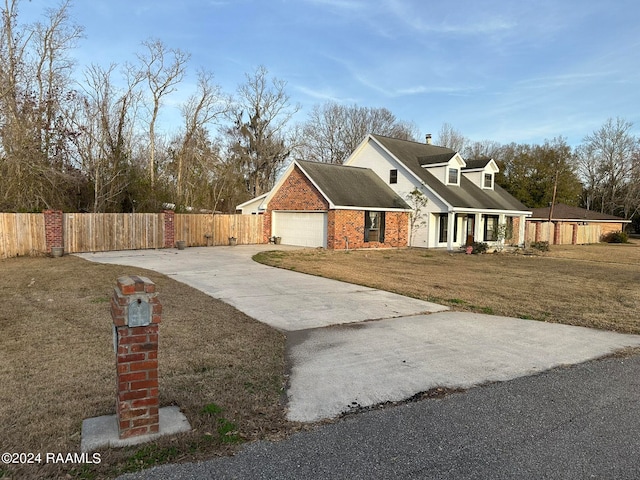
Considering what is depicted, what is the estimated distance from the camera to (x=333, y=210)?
2070cm

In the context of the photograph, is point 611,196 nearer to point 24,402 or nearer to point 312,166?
point 312,166

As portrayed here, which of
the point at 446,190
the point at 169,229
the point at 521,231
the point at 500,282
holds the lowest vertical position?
the point at 500,282

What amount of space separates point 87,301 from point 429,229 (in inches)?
732

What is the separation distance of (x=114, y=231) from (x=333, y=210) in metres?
9.95

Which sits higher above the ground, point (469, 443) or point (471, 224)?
point (471, 224)

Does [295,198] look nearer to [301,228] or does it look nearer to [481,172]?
[301,228]

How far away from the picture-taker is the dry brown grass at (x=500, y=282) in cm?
833

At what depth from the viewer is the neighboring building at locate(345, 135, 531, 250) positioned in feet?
75.6

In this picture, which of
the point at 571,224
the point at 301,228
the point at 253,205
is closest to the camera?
the point at 301,228

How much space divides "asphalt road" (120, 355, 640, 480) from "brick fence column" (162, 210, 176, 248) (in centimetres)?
1841

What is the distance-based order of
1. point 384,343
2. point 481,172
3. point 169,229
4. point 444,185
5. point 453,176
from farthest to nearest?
point 481,172, point 453,176, point 444,185, point 169,229, point 384,343

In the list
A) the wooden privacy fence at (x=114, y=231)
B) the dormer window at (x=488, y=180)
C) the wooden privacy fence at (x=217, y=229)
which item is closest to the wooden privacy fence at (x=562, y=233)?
the dormer window at (x=488, y=180)

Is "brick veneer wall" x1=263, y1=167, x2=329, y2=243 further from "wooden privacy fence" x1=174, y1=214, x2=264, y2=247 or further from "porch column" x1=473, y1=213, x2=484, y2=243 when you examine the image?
"porch column" x1=473, y1=213, x2=484, y2=243

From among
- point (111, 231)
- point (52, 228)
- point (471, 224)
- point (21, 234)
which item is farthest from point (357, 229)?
point (21, 234)
